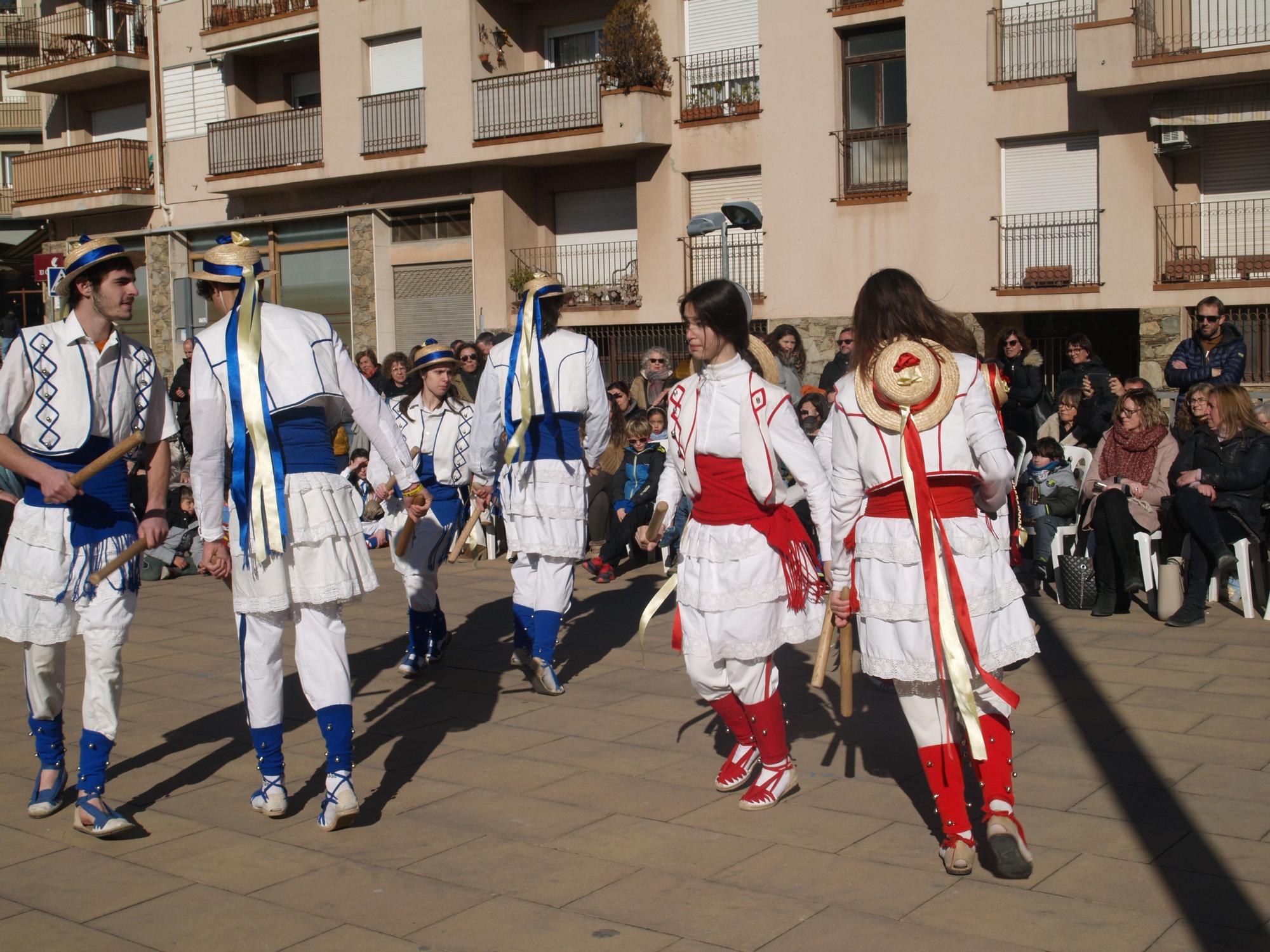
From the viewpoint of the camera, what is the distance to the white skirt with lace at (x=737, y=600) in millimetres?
5410

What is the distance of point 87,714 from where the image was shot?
534 cm

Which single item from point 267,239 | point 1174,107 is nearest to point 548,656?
point 1174,107

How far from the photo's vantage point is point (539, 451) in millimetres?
7676

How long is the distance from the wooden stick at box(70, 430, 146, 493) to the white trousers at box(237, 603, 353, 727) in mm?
642

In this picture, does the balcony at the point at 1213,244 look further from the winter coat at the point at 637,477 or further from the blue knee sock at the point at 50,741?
the blue knee sock at the point at 50,741

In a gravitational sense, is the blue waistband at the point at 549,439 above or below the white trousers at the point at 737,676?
above

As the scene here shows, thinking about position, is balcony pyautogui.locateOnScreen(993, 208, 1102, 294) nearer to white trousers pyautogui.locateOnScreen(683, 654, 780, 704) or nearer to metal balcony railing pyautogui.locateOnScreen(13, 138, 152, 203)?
white trousers pyautogui.locateOnScreen(683, 654, 780, 704)

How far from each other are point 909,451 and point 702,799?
71.3 inches

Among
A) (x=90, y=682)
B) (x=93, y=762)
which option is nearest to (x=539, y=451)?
(x=90, y=682)

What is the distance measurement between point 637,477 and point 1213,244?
11347 millimetres

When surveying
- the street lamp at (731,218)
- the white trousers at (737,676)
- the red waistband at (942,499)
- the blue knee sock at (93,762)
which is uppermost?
the street lamp at (731,218)

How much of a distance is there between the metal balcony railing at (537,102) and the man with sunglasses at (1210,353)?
14.7 m

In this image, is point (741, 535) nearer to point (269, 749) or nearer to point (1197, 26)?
point (269, 749)

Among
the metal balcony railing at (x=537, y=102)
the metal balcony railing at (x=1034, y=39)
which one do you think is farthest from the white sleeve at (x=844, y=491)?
the metal balcony railing at (x=537, y=102)
